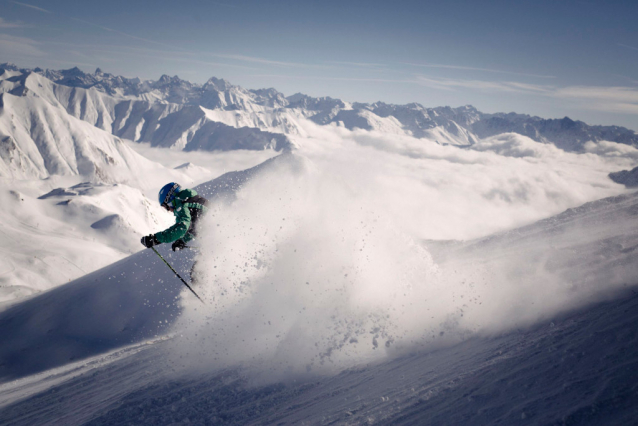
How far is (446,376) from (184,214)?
8089 millimetres

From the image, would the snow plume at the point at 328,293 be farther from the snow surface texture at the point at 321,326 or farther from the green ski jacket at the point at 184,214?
the green ski jacket at the point at 184,214

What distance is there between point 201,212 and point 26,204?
347 feet

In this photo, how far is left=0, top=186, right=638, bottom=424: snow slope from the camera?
6.00 m

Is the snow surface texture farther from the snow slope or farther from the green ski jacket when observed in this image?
the green ski jacket

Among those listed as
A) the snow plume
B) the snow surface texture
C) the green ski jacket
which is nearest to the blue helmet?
the green ski jacket

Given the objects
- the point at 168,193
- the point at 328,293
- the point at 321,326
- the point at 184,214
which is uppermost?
the point at 168,193

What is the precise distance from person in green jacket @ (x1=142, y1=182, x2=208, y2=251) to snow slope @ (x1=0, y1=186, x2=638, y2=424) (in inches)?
166

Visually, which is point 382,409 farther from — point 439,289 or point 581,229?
point 581,229

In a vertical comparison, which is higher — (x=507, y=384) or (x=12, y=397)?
(x=507, y=384)

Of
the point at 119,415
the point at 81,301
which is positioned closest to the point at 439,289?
the point at 119,415

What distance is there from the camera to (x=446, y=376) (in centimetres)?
788

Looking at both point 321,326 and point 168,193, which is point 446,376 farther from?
point 168,193

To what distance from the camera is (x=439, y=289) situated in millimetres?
12758

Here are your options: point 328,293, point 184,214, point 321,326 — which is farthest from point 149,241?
point 328,293
